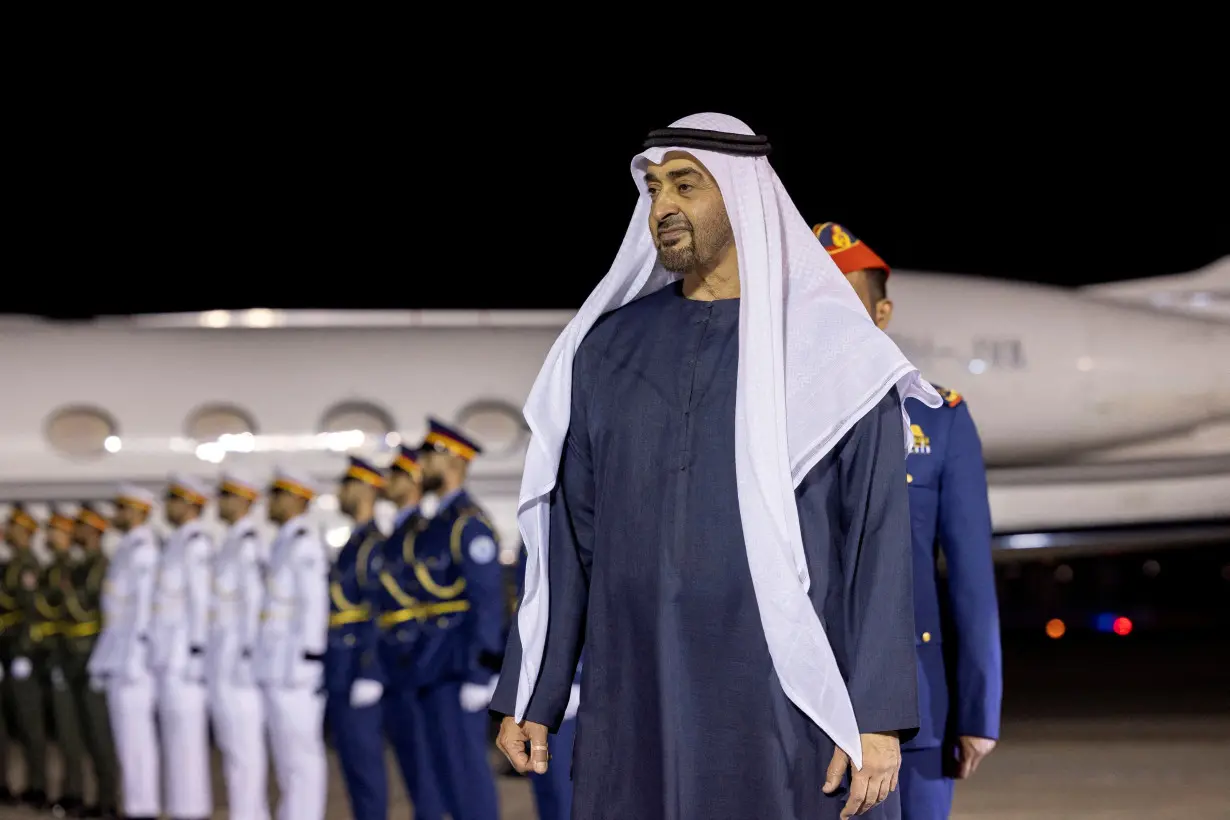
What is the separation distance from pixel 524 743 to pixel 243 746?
5.36m

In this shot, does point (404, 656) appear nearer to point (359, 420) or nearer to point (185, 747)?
point (185, 747)

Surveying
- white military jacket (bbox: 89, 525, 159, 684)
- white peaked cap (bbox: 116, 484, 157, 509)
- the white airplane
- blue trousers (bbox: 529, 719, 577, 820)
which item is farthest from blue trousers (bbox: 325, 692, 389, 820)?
the white airplane

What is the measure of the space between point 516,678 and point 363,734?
450 cm

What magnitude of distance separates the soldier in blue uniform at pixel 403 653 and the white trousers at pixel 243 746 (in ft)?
3.24

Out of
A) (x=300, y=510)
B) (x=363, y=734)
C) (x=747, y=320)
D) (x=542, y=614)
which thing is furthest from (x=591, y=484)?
(x=300, y=510)

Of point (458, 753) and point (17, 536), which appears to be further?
point (17, 536)

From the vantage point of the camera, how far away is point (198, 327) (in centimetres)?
1355

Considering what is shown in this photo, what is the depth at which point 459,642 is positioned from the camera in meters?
6.91

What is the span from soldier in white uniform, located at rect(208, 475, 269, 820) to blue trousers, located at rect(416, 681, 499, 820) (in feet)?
4.16

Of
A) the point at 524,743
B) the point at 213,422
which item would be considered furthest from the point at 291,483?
the point at 524,743

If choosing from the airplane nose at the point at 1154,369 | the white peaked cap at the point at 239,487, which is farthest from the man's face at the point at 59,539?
the airplane nose at the point at 1154,369

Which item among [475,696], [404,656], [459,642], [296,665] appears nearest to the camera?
[475,696]

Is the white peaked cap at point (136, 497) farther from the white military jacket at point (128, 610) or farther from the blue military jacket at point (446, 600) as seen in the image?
the blue military jacket at point (446, 600)

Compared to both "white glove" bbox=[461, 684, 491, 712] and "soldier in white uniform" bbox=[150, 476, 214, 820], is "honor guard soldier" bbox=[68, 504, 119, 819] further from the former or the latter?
"white glove" bbox=[461, 684, 491, 712]
